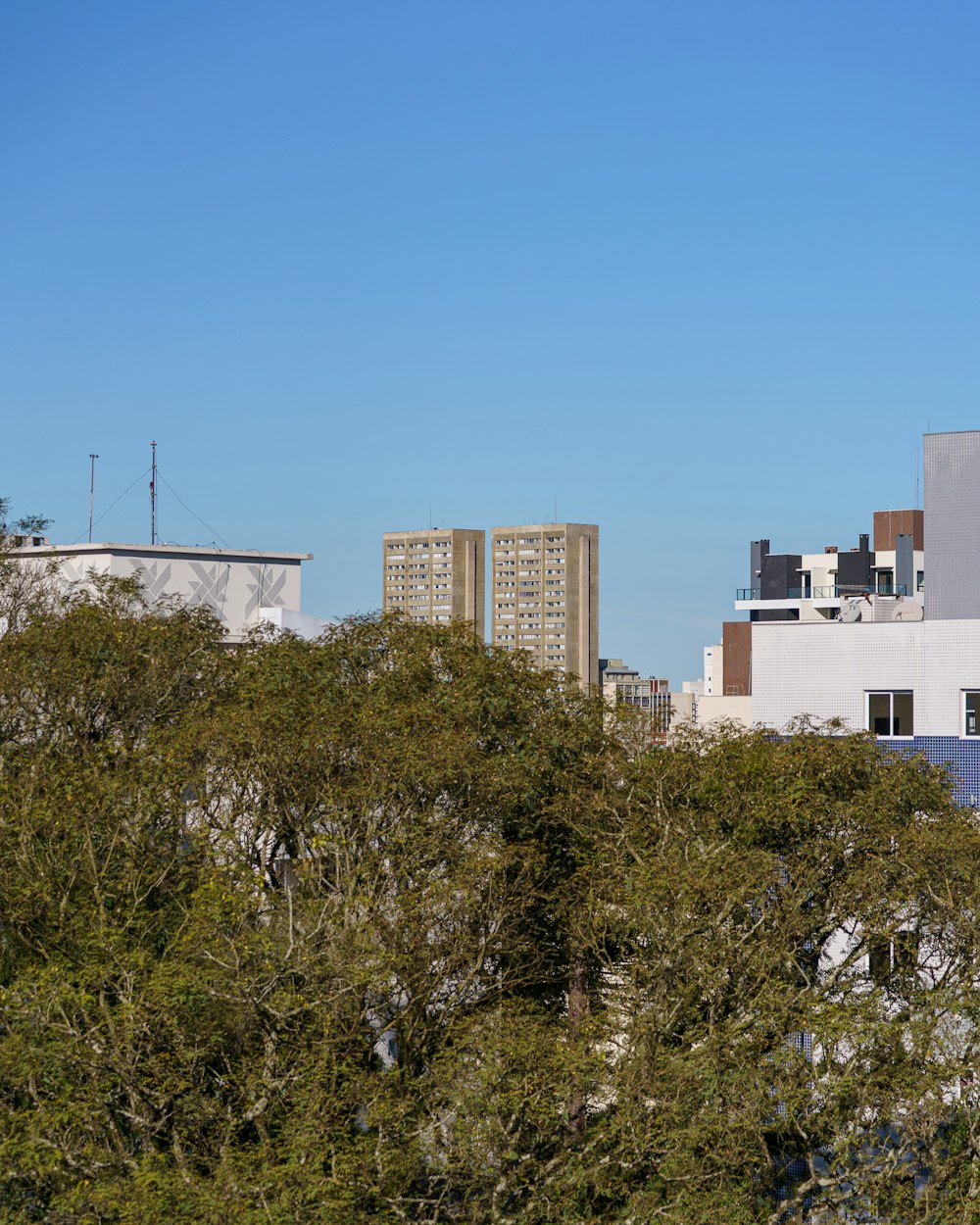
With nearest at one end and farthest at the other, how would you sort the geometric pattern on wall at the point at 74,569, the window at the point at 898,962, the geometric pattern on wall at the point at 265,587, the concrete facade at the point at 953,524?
the window at the point at 898,962
the concrete facade at the point at 953,524
the geometric pattern on wall at the point at 74,569
the geometric pattern on wall at the point at 265,587

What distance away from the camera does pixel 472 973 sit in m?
22.6

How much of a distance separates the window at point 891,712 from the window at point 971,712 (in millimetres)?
1209

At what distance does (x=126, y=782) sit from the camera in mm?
24266

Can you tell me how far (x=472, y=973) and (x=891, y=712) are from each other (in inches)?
675

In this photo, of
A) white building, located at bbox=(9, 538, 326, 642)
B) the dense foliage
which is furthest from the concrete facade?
white building, located at bbox=(9, 538, 326, 642)

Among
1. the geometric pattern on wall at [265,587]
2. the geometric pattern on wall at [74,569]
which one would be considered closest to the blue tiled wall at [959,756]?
the geometric pattern on wall at [74,569]

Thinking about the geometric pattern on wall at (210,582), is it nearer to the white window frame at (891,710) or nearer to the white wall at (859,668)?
the white wall at (859,668)

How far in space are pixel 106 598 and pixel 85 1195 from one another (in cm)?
1468

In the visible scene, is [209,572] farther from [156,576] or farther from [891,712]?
[891,712]

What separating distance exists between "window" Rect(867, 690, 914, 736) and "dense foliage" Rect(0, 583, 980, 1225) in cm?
965

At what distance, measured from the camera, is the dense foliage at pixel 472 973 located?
20.5 meters

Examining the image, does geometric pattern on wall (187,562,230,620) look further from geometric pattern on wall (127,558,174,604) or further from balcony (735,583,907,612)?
balcony (735,583,907,612)

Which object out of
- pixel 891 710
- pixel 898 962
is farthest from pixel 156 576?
pixel 898 962

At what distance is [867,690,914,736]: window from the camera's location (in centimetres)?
3644
